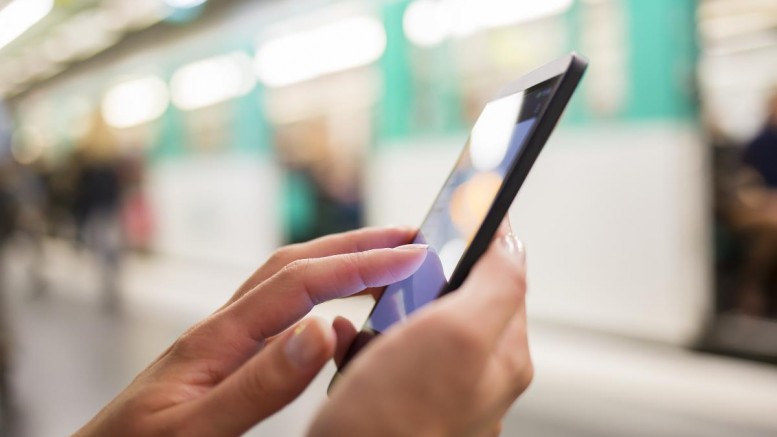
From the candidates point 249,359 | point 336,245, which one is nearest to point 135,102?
point 336,245

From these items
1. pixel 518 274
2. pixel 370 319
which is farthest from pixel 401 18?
pixel 518 274

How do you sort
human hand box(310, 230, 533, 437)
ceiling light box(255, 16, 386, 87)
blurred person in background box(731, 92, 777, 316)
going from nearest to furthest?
1. human hand box(310, 230, 533, 437)
2. blurred person in background box(731, 92, 777, 316)
3. ceiling light box(255, 16, 386, 87)

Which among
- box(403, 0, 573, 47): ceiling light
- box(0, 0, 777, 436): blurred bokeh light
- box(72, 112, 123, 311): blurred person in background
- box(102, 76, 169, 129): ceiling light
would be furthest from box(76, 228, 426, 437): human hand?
box(102, 76, 169, 129): ceiling light

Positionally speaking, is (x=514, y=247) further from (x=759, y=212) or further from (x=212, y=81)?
(x=212, y=81)

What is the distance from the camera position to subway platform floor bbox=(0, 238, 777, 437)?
9.70 feet

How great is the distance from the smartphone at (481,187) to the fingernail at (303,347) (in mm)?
185

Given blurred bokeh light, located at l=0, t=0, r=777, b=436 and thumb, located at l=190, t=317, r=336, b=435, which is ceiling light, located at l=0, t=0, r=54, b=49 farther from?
thumb, located at l=190, t=317, r=336, b=435

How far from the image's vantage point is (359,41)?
5.78 metres

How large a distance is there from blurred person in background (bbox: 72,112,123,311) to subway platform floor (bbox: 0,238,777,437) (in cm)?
64

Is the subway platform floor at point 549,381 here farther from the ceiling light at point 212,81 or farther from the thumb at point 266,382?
the ceiling light at point 212,81

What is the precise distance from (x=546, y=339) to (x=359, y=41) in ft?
9.86

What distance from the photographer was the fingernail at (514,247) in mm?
697

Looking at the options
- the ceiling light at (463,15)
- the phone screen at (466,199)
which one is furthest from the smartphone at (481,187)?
the ceiling light at (463,15)

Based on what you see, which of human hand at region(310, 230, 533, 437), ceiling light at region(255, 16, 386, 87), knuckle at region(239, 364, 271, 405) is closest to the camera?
human hand at region(310, 230, 533, 437)
